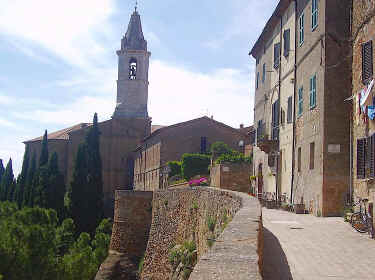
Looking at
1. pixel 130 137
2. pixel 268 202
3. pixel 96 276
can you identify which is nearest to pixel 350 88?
pixel 268 202

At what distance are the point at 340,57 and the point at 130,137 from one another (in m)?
54.9

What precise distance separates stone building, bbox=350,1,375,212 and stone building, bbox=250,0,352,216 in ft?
2.48

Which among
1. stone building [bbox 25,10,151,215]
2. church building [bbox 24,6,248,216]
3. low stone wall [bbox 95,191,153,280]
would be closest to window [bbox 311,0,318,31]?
low stone wall [bbox 95,191,153,280]

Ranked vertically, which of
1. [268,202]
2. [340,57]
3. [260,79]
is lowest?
[268,202]

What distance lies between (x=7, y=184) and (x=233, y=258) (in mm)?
62616

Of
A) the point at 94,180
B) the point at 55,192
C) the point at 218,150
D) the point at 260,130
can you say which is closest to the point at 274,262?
the point at 260,130

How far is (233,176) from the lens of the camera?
28.2 meters

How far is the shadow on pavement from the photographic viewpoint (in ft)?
23.6

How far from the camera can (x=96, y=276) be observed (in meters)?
27.8

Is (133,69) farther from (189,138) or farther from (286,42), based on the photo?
(286,42)

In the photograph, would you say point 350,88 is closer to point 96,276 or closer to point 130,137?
point 96,276

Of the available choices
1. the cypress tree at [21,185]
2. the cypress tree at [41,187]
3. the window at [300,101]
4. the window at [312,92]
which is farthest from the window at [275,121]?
Answer: the cypress tree at [21,185]

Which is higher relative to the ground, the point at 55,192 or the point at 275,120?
the point at 275,120

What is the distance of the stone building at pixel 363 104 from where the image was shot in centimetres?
1251
